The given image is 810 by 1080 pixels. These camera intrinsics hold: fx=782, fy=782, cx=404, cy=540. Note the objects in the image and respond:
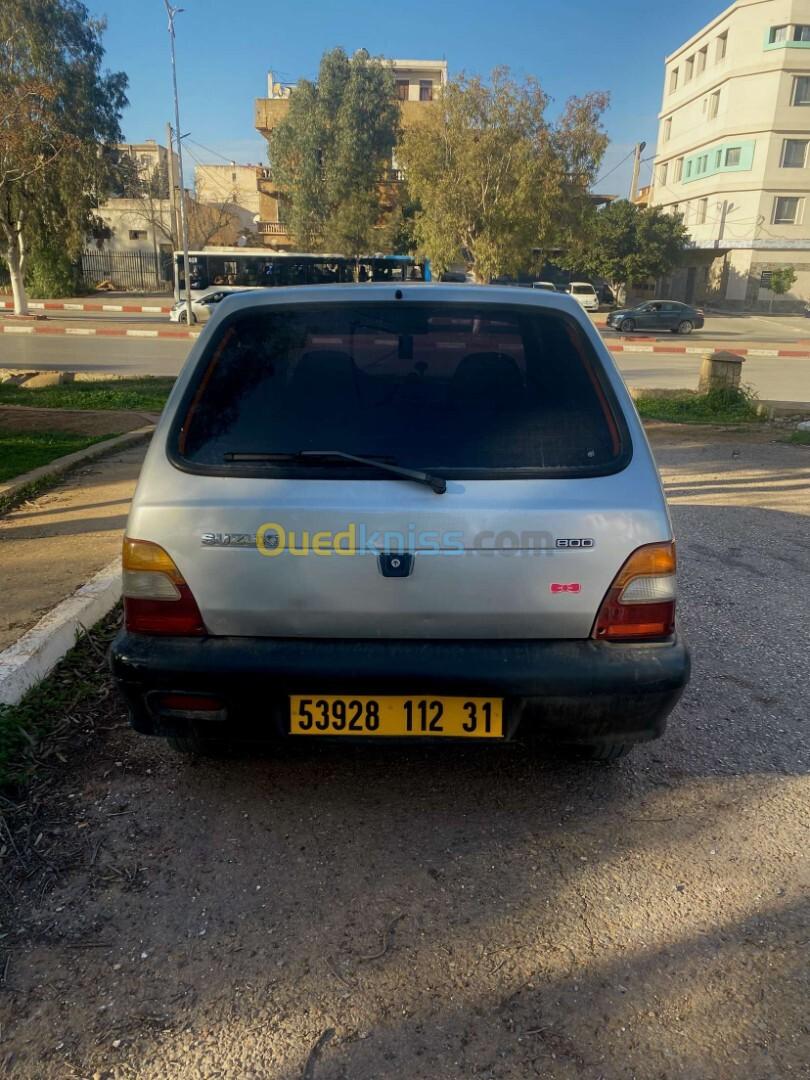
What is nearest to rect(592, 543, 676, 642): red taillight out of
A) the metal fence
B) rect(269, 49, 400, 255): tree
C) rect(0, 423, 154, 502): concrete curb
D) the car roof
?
the car roof

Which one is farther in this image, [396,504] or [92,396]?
[92,396]

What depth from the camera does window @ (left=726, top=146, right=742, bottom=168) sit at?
52.4 metres

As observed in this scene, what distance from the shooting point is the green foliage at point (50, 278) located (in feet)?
124

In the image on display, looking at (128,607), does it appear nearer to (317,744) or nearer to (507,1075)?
(317,744)

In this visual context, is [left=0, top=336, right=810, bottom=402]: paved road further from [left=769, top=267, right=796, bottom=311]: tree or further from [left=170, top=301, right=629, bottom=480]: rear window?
[left=769, top=267, right=796, bottom=311]: tree

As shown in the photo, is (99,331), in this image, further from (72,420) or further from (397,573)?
(397,573)

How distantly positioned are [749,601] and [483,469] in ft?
9.70

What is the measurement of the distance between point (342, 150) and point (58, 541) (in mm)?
41517

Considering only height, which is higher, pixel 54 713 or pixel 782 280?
pixel 782 280

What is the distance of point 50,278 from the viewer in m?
38.6

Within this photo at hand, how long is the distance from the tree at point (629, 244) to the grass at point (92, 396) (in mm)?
35161

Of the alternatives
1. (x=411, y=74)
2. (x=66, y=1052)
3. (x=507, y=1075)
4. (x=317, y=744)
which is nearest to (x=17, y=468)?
(x=317, y=744)

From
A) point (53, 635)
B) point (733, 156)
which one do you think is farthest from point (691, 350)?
point (733, 156)

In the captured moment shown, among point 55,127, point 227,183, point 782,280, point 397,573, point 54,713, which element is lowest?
point 54,713
